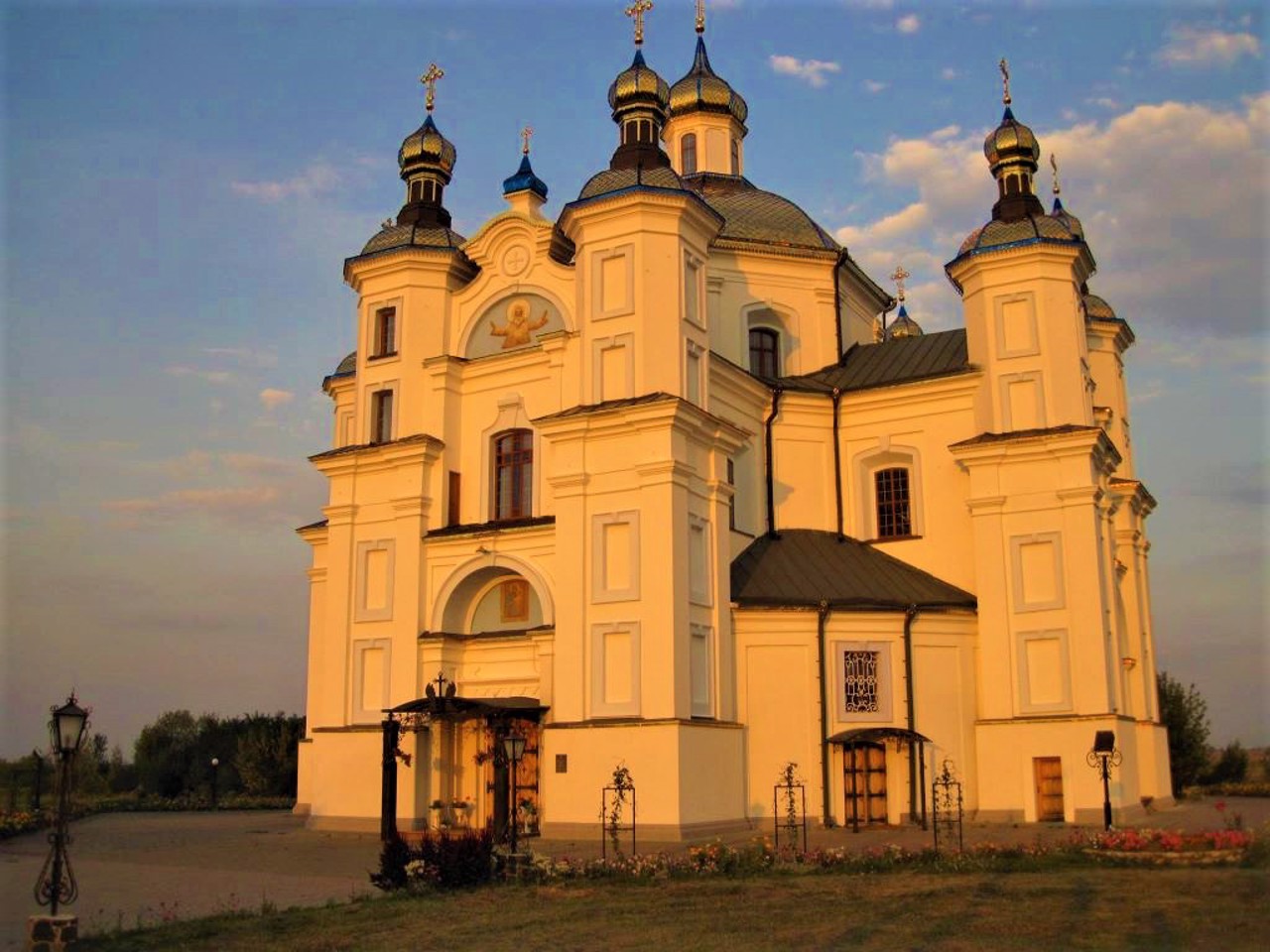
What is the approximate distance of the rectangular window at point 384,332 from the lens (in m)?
30.0

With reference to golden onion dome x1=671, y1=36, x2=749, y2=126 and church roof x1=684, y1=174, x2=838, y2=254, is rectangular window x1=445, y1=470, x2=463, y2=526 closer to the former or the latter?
church roof x1=684, y1=174, x2=838, y2=254

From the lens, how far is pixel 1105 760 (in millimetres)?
22984

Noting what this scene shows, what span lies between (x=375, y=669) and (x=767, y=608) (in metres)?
8.90

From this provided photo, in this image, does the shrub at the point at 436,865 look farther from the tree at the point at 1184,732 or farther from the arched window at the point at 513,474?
the tree at the point at 1184,732

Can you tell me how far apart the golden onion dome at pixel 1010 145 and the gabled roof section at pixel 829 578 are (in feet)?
35.0

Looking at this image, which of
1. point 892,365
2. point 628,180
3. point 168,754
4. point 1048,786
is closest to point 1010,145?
point 892,365

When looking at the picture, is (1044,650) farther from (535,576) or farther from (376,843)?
(376,843)

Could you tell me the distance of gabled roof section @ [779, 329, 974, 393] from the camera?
101ft

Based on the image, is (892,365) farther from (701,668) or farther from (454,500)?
(454,500)

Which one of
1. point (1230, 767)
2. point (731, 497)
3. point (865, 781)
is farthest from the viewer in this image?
point (1230, 767)

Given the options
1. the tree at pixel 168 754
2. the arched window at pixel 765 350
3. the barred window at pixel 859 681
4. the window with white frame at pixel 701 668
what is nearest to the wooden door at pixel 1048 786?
the barred window at pixel 859 681

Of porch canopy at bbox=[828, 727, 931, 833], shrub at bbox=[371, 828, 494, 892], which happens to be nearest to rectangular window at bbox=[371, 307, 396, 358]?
porch canopy at bbox=[828, 727, 931, 833]

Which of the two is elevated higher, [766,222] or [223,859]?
[766,222]

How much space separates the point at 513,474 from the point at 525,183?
7.49m
